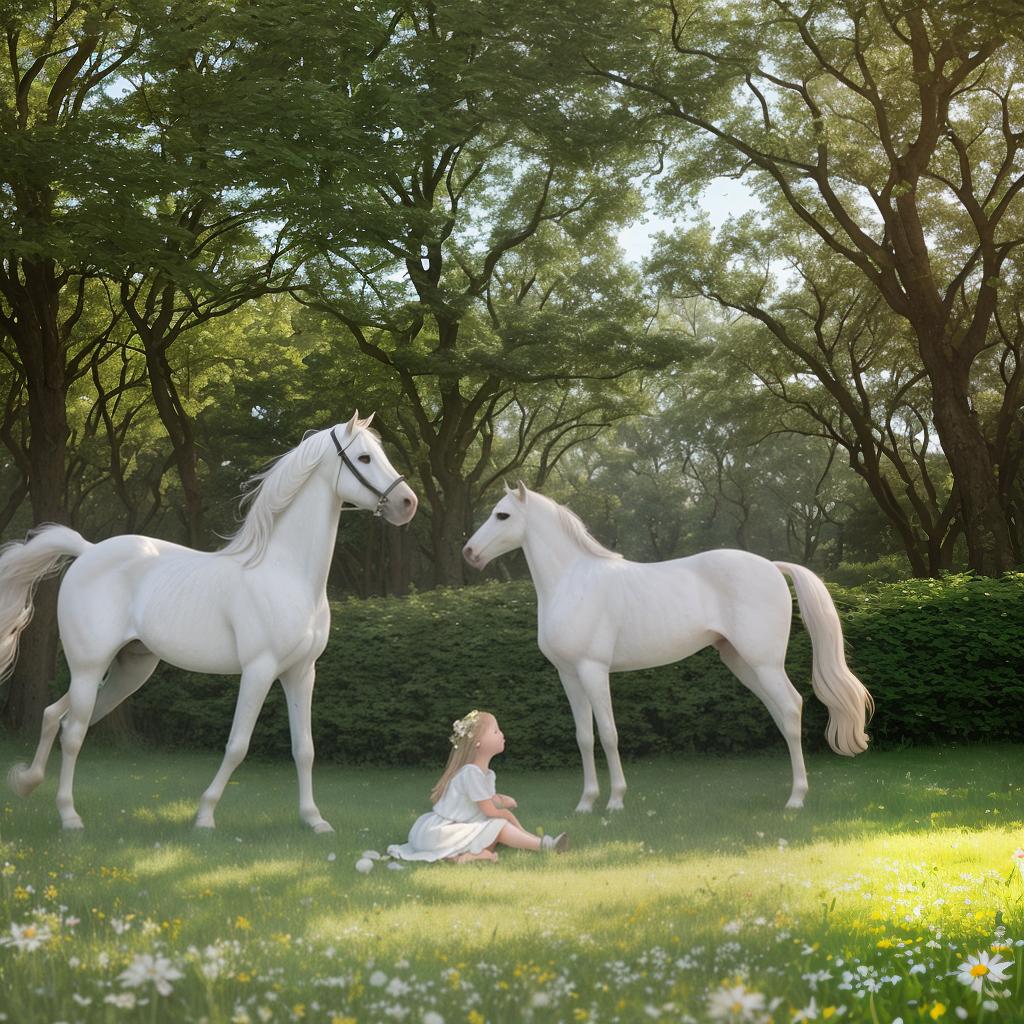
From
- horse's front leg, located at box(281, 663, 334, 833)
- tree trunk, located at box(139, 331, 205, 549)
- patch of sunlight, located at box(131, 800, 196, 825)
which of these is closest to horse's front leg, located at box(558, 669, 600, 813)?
horse's front leg, located at box(281, 663, 334, 833)

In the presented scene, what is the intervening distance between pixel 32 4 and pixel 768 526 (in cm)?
4355

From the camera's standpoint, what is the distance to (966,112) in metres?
22.6

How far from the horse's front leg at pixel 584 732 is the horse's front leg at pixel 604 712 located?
0.34 feet

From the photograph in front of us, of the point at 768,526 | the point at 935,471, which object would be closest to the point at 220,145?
the point at 935,471

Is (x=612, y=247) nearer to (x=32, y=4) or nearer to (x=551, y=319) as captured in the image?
(x=551, y=319)

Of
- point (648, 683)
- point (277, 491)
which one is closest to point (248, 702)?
point (277, 491)

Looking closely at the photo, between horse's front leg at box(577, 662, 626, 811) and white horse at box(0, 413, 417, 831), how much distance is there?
221cm

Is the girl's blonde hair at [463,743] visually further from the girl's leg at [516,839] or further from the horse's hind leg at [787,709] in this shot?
the horse's hind leg at [787,709]

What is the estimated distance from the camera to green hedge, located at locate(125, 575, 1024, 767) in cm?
1334

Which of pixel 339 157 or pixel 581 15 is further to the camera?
pixel 581 15

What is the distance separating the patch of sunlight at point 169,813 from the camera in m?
8.92

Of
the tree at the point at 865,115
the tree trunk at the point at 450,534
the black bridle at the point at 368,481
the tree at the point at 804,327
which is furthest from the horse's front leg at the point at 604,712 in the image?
the tree at the point at 804,327

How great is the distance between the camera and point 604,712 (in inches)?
357

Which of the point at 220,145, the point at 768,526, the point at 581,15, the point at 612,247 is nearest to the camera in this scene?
the point at 220,145
